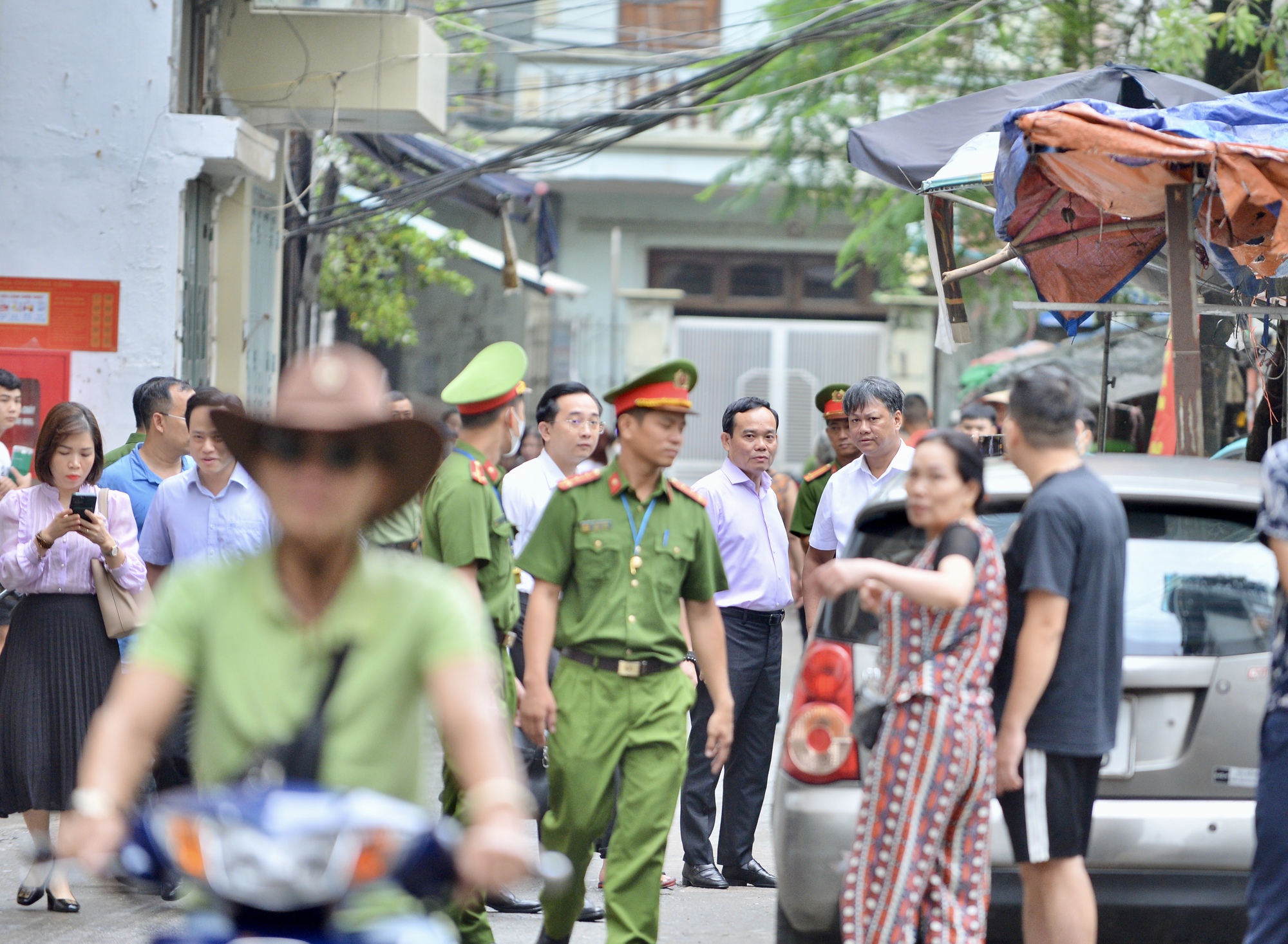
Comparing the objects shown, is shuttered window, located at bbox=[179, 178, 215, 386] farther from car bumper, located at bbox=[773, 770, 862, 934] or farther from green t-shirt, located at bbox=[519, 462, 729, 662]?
car bumper, located at bbox=[773, 770, 862, 934]

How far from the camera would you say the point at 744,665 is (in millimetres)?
6520

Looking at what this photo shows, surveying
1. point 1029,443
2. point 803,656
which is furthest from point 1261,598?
point 803,656

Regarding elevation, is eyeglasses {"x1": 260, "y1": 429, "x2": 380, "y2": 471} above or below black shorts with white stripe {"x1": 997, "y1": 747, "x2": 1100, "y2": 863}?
above

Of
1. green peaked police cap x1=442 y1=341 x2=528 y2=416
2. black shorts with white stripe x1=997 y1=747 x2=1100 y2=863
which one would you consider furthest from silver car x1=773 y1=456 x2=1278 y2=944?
green peaked police cap x1=442 y1=341 x2=528 y2=416

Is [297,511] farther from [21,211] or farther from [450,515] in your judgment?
[21,211]

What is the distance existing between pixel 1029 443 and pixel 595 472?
150 centimetres

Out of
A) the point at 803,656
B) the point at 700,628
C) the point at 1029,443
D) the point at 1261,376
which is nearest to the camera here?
the point at 1029,443

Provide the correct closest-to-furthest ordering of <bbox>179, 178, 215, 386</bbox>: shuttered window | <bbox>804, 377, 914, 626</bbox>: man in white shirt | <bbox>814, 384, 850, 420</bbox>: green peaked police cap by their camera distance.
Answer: <bbox>804, 377, 914, 626</bbox>: man in white shirt → <bbox>814, 384, 850, 420</bbox>: green peaked police cap → <bbox>179, 178, 215, 386</bbox>: shuttered window

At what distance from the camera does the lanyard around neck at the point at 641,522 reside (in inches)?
190

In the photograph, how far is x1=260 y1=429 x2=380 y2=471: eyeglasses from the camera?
7.92 feet

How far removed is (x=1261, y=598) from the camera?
4152 mm

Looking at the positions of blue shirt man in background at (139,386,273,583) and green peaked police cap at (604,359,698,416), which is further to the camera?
blue shirt man in background at (139,386,273,583)

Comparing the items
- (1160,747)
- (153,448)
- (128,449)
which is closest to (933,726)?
(1160,747)

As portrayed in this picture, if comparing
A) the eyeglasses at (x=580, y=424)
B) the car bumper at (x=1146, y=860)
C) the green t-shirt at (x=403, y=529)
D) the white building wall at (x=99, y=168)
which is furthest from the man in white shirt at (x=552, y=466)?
the white building wall at (x=99, y=168)
